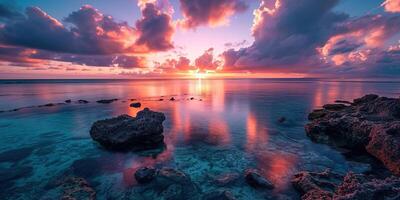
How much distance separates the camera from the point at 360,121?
15.0m

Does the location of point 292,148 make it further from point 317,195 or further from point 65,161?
point 65,161

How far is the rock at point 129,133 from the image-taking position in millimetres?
14680

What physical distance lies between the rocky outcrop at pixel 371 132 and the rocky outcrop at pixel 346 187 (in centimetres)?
394

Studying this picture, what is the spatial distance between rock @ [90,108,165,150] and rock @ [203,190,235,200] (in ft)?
25.0

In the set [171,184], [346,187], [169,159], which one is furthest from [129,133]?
[346,187]

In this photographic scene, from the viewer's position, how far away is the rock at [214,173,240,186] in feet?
32.9

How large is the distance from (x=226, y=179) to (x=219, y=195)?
159 centimetres

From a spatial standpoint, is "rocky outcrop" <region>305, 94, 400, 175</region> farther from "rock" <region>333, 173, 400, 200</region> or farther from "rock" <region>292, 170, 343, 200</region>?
"rock" <region>333, 173, 400, 200</region>

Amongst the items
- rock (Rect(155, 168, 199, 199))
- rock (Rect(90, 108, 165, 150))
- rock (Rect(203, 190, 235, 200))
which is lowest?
rock (Rect(203, 190, 235, 200))

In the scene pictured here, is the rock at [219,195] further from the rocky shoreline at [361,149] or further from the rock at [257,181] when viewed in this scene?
the rocky shoreline at [361,149]

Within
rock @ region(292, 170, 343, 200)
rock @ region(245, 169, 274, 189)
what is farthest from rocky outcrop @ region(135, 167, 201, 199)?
rock @ region(292, 170, 343, 200)

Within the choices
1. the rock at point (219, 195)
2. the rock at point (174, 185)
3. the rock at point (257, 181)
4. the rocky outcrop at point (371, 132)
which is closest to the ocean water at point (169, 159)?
the rock at point (257, 181)

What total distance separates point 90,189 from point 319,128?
17.6 metres

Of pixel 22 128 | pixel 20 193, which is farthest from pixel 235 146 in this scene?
pixel 22 128
